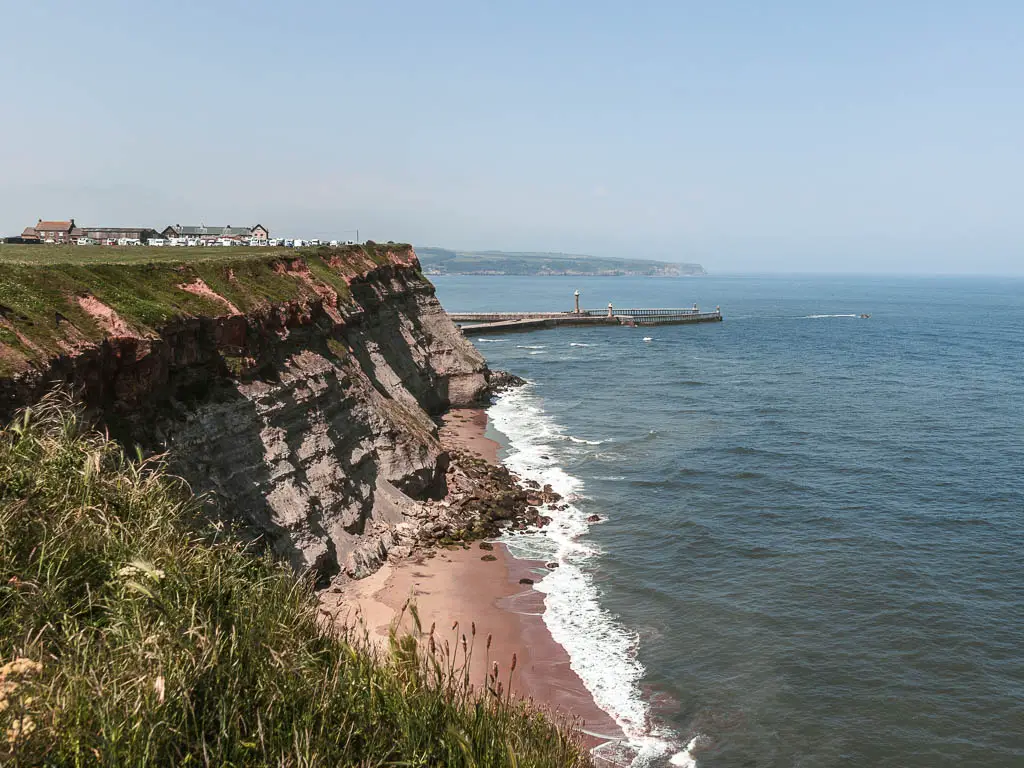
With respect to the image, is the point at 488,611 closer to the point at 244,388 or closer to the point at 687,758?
the point at 687,758

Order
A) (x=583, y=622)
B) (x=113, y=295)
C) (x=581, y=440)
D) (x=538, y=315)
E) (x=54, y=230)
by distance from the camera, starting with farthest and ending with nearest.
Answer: (x=538, y=315) < (x=54, y=230) < (x=581, y=440) < (x=583, y=622) < (x=113, y=295)

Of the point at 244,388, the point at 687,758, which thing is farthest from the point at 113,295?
the point at 687,758

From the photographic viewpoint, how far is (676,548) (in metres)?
33.0

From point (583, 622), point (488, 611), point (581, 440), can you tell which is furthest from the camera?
point (581, 440)

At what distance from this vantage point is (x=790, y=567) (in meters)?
30.6

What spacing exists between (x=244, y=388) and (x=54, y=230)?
86.9 m

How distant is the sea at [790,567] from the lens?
21.0m

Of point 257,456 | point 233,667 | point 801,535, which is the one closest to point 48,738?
point 233,667

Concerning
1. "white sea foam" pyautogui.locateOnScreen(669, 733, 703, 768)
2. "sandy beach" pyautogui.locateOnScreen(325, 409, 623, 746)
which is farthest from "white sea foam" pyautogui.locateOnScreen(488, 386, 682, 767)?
"sandy beach" pyautogui.locateOnScreen(325, 409, 623, 746)

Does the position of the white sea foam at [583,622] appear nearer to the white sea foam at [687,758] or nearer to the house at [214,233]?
the white sea foam at [687,758]

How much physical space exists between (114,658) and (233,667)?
4.69 feet

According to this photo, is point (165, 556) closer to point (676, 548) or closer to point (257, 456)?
point (257, 456)

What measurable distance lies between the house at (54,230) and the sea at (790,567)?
2559 inches

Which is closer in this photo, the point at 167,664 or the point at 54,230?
the point at 167,664
